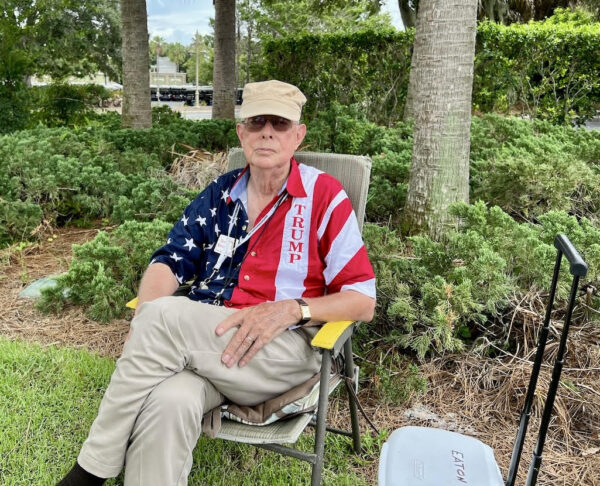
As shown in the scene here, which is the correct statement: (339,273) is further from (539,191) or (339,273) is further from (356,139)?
(356,139)

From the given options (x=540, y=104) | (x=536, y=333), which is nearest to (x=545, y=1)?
(x=540, y=104)

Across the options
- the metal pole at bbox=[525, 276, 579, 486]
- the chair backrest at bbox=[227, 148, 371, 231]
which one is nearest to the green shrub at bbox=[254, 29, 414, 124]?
the chair backrest at bbox=[227, 148, 371, 231]

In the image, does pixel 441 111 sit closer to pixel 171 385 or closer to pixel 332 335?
pixel 332 335

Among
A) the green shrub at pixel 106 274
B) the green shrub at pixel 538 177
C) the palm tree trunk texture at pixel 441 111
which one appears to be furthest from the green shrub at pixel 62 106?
the green shrub at pixel 538 177

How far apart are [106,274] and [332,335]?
2.17 m

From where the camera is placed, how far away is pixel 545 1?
1994 cm

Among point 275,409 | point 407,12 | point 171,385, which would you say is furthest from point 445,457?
point 407,12

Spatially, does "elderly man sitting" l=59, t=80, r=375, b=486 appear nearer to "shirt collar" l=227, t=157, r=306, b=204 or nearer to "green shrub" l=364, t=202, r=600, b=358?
"shirt collar" l=227, t=157, r=306, b=204

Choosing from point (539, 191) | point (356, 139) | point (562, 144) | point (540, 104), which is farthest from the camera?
point (540, 104)

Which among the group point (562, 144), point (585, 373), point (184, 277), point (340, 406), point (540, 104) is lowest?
point (340, 406)

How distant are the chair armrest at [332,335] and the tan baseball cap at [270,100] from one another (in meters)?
0.88

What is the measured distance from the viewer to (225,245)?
101 inches

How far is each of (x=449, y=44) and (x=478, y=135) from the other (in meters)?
1.70

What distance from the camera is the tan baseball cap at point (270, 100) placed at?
92.6 inches
